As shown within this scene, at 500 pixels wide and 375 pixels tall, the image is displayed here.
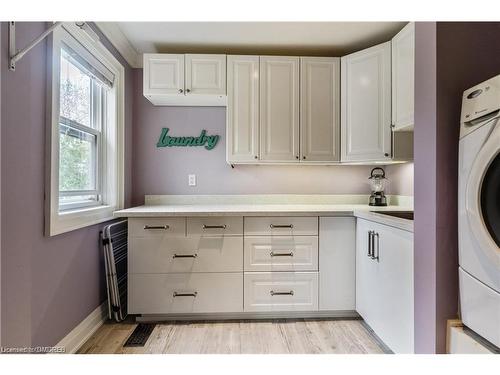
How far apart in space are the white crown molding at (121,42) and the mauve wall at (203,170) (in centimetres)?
10

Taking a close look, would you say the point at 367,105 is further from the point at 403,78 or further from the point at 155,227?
the point at 155,227

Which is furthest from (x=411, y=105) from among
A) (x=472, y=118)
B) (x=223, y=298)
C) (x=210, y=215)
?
(x=223, y=298)

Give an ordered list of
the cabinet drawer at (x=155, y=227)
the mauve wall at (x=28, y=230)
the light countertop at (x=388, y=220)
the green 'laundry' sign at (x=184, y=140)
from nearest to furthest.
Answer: the mauve wall at (x=28, y=230)
the light countertop at (x=388, y=220)
the cabinet drawer at (x=155, y=227)
the green 'laundry' sign at (x=184, y=140)

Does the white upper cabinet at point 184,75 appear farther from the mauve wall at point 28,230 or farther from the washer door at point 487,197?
the washer door at point 487,197

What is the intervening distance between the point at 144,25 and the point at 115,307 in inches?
85.3

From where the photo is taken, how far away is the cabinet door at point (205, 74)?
7.44ft

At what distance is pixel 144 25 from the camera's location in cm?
203

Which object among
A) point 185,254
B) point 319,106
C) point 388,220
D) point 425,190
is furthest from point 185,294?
point 319,106

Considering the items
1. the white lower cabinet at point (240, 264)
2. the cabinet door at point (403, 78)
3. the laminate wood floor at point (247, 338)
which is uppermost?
the cabinet door at point (403, 78)

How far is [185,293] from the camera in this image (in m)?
1.96

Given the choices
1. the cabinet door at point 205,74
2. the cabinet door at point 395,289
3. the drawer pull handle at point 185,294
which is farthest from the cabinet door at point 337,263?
the cabinet door at point 205,74

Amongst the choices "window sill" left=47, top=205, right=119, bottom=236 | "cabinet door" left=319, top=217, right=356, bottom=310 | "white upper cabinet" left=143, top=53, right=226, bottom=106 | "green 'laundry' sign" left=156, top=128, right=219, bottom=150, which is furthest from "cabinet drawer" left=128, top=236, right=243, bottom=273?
"white upper cabinet" left=143, top=53, right=226, bottom=106

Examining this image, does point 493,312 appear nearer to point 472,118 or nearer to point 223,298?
point 472,118
